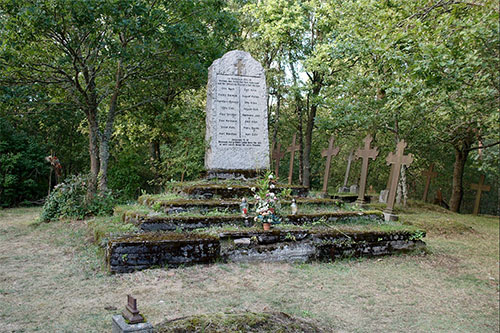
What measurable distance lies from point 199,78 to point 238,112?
3624 millimetres

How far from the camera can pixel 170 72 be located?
474 inches

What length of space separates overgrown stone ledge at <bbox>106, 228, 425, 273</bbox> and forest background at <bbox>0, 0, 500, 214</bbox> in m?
2.47

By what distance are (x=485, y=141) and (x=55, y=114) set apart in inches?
668

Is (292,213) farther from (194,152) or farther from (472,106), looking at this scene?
(472,106)

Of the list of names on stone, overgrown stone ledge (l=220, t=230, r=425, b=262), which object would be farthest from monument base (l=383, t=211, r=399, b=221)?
the list of names on stone

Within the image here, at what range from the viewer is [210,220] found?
21.0 ft

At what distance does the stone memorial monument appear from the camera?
8.63 metres

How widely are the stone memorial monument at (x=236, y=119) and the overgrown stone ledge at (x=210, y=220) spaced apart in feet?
6.91

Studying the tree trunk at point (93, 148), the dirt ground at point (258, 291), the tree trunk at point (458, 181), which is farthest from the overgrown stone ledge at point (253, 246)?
the tree trunk at point (458, 181)

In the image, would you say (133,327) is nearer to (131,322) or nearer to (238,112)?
(131,322)

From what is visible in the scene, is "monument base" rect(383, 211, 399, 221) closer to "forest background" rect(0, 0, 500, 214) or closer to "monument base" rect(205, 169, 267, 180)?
"forest background" rect(0, 0, 500, 214)

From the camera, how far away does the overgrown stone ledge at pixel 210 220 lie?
6.14 metres

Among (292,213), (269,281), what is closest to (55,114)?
(292,213)

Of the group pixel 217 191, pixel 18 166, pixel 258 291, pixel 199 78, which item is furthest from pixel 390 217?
pixel 18 166
